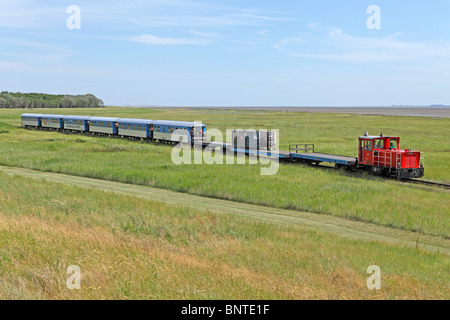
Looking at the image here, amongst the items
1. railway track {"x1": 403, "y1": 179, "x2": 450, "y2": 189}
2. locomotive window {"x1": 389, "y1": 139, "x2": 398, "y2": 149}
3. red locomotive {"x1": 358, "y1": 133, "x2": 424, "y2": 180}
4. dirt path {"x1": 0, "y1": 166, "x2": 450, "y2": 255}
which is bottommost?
A: dirt path {"x1": 0, "y1": 166, "x2": 450, "y2": 255}

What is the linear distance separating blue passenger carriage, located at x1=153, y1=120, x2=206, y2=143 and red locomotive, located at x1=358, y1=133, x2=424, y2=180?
21369mm

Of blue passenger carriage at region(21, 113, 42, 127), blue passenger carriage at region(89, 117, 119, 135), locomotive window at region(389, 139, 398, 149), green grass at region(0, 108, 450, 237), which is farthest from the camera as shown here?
blue passenger carriage at region(21, 113, 42, 127)

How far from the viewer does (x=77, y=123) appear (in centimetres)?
6812

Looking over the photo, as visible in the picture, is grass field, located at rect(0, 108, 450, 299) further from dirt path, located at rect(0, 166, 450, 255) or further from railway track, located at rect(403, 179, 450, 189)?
railway track, located at rect(403, 179, 450, 189)

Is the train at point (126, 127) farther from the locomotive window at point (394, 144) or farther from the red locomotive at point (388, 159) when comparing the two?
the locomotive window at point (394, 144)

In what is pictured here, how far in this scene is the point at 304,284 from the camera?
9.04 m

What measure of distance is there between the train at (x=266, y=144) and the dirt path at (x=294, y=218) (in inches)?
393

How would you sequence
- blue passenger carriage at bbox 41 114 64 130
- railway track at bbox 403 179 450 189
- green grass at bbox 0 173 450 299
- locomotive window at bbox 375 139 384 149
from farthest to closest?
blue passenger carriage at bbox 41 114 64 130 → locomotive window at bbox 375 139 384 149 → railway track at bbox 403 179 450 189 → green grass at bbox 0 173 450 299

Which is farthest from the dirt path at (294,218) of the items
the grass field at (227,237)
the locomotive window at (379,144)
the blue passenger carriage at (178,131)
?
the blue passenger carriage at (178,131)

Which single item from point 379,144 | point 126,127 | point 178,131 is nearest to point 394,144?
point 379,144

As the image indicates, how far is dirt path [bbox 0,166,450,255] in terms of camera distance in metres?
17.0

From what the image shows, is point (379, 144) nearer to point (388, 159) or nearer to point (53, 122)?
point (388, 159)

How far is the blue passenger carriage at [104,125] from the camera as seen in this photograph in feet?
199

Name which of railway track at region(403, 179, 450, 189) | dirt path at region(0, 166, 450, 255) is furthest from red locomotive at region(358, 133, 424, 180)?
dirt path at region(0, 166, 450, 255)
